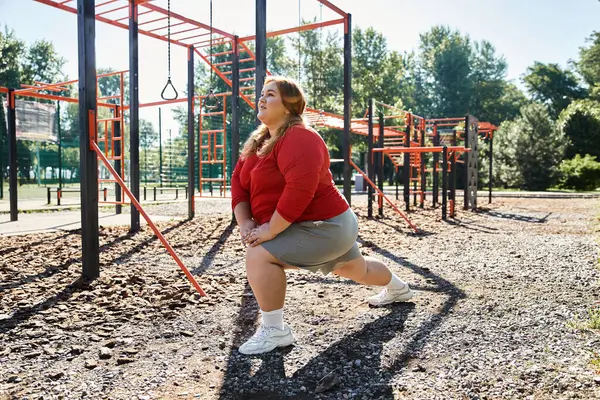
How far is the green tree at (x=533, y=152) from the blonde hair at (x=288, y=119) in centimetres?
2463

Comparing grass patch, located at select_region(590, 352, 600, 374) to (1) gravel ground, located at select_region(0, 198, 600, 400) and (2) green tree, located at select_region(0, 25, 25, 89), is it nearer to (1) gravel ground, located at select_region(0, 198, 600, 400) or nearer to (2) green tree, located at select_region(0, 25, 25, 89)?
(1) gravel ground, located at select_region(0, 198, 600, 400)

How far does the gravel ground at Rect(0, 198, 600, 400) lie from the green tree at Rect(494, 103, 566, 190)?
69.6ft

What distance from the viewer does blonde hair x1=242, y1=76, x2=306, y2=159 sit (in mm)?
2365

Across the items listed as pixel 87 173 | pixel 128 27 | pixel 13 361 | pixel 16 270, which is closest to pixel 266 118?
pixel 13 361

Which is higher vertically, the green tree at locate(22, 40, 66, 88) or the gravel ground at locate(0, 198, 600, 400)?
the green tree at locate(22, 40, 66, 88)

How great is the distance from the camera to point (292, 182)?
220cm

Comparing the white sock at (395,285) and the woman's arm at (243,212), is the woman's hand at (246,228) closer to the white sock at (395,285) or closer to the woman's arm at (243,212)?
the woman's arm at (243,212)

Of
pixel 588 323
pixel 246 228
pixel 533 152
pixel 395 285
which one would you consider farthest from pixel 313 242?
pixel 533 152

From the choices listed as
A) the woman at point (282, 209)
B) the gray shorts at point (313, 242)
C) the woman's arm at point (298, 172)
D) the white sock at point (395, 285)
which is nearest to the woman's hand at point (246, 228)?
the woman at point (282, 209)

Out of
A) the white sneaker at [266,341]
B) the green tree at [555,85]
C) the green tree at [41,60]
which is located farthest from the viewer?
the green tree at [555,85]

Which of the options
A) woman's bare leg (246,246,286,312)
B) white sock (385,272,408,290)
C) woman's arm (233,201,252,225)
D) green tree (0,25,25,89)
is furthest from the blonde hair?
green tree (0,25,25,89)

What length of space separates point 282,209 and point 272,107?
0.54 metres

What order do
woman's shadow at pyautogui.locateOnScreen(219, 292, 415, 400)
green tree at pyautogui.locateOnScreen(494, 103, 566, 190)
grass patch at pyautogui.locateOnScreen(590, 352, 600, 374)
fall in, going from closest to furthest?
woman's shadow at pyautogui.locateOnScreen(219, 292, 415, 400) < grass patch at pyautogui.locateOnScreen(590, 352, 600, 374) < green tree at pyautogui.locateOnScreen(494, 103, 566, 190)

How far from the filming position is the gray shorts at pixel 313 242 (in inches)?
90.2
